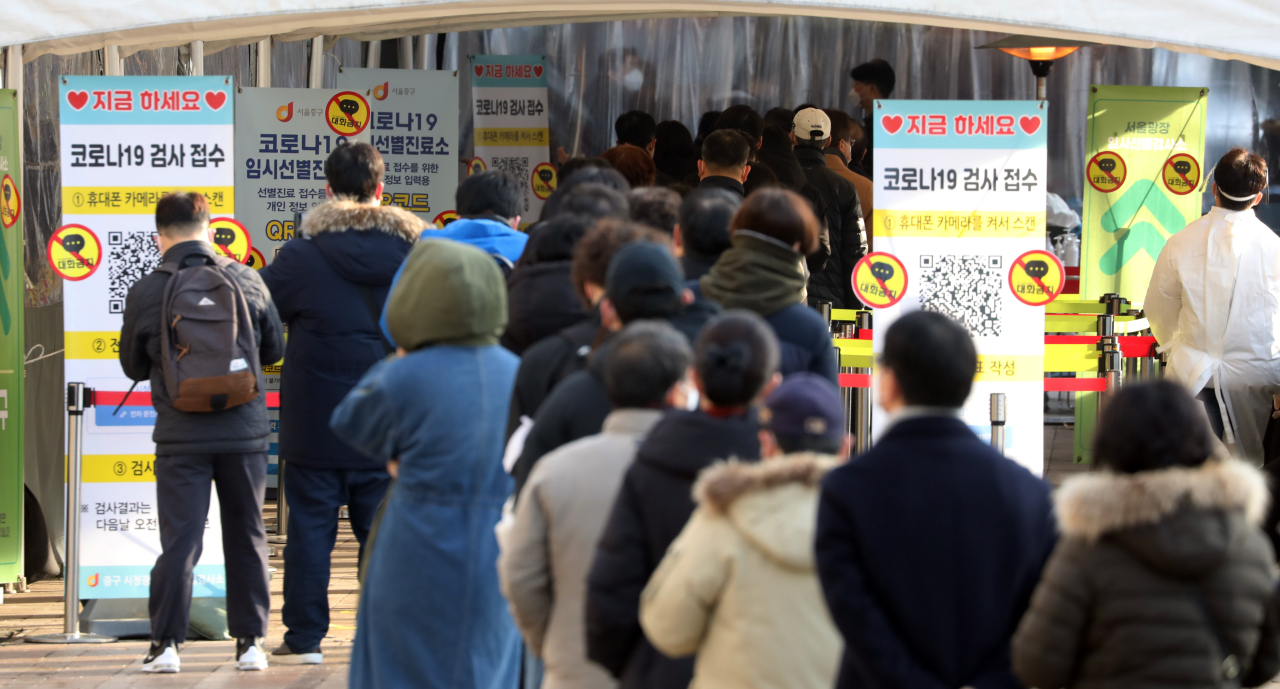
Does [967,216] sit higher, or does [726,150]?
[726,150]

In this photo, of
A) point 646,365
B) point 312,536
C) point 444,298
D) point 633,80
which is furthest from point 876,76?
point 646,365

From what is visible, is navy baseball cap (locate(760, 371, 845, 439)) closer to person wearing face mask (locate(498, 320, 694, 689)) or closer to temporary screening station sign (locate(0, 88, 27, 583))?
person wearing face mask (locate(498, 320, 694, 689))

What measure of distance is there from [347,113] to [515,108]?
301 cm

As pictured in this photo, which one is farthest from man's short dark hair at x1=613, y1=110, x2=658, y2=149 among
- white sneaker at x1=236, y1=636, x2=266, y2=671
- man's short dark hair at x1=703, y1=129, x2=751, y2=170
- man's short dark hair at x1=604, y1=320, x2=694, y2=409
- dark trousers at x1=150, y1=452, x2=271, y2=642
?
man's short dark hair at x1=604, y1=320, x2=694, y2=409

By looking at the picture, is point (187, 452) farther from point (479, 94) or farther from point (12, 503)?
point (479, 94)

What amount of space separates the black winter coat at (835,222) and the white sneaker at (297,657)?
305cm

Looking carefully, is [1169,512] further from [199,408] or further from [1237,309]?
[1237,309]

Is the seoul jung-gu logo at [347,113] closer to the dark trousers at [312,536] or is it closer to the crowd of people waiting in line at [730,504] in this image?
the dark trousers at [312,536]

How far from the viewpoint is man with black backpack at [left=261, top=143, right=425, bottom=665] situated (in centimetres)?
504

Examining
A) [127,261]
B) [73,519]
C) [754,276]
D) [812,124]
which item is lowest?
[73,519]

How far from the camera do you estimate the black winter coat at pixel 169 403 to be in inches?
192

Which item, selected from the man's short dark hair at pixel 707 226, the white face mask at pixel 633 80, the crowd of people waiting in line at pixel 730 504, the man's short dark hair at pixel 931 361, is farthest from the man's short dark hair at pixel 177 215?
the white face mask at pixel 633 80

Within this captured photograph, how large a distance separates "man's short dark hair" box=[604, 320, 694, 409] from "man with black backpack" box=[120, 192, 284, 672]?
2.52m

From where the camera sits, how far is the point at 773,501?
2.40 metres
